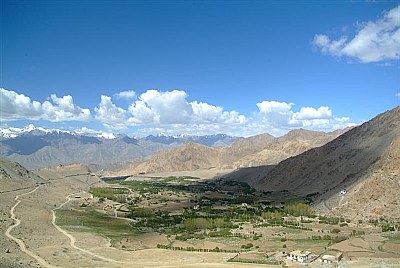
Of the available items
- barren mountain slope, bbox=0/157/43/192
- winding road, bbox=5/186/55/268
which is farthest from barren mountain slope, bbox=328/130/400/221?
A: barren mountain slope, bbox=0/157/43/192

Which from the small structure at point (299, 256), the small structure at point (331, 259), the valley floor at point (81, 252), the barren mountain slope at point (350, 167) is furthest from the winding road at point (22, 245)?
the barren mountain slope at point (350, 167)

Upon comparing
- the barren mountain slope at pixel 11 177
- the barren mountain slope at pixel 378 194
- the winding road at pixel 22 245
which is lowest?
the winding road at pixel 22 245

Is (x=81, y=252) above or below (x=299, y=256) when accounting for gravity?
above

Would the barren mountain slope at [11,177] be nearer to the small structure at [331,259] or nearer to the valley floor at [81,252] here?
the valley floor at [81,252]

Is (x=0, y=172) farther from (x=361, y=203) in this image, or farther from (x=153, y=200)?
(x=361, y=203)

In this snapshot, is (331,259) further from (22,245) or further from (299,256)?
(22,245)

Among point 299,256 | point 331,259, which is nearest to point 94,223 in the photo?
point 299,256

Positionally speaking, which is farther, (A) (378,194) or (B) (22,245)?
(A) (378,194)

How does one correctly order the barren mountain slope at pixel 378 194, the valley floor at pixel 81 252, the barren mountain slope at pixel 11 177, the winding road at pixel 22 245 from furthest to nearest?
the barren mountain slope at pixel 11 177 → the barren mountain slope at pixel 378 194 → the valley floor at pixel 81 252 → the winding road at pixel 22 245
